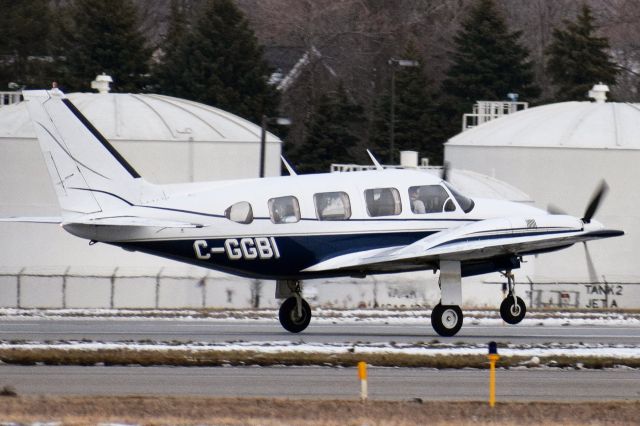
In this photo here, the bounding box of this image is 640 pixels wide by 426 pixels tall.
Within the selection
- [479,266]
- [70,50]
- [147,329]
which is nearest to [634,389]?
[479,266]

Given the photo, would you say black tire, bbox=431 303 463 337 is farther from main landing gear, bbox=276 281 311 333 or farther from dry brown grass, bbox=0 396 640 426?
dry brown grass, bbox=0 396 640 426

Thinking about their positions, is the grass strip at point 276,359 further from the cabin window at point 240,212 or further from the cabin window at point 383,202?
the cabin window at point 383,202

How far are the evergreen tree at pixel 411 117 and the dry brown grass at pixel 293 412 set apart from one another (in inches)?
2622

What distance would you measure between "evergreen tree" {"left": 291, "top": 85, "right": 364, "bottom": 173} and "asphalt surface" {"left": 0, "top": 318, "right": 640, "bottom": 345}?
51.7 meters

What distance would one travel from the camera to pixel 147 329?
28.5 m

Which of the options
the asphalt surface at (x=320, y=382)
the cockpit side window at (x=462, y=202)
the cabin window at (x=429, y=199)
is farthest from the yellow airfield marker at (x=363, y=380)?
the cockpit side window at (x=462, y=202)

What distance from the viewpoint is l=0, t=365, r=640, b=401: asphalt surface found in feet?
61.5

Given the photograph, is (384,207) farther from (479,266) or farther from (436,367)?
(436,367)

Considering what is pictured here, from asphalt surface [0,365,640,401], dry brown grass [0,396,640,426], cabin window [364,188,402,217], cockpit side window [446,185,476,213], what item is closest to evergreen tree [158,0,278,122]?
cockpit side window [446,185,476,213]

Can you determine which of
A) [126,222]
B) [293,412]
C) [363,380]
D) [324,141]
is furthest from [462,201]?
[324,141]

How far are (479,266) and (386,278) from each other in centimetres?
1974

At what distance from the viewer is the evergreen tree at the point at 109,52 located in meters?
89.7

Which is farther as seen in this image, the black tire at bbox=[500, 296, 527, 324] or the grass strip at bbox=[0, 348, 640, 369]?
the black tire at bbox=[500, 296, 527, 324]

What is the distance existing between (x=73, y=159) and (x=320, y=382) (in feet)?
26.0
